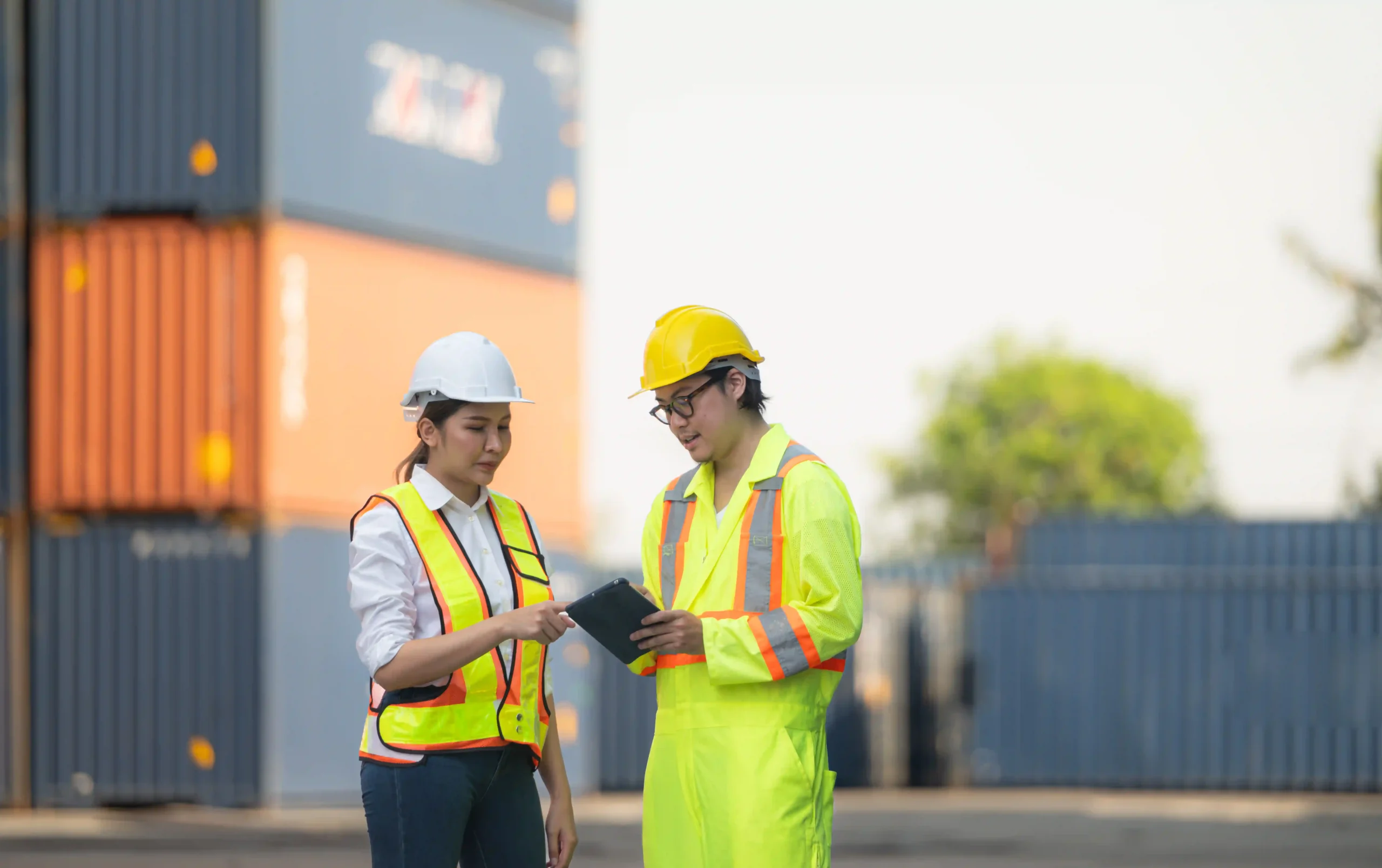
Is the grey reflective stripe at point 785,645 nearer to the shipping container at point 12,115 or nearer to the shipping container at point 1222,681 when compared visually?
the shipping container at point 12,115

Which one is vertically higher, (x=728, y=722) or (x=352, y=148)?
(x=352, y=148)

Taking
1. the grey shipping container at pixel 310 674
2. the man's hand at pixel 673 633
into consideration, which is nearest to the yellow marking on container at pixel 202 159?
the grey shipping container at pixel 310 674

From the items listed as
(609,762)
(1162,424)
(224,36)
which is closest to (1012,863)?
(609,762)

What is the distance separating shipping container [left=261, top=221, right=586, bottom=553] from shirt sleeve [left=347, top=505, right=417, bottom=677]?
10420mm

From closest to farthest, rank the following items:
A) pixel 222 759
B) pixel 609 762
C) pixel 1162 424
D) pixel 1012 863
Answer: pixel 1012 863, pixel 222 759, pixel 609 762, pixel 1162 424

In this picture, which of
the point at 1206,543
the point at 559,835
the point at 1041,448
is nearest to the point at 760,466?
the point at 559,835

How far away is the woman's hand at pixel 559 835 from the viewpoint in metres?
4.52

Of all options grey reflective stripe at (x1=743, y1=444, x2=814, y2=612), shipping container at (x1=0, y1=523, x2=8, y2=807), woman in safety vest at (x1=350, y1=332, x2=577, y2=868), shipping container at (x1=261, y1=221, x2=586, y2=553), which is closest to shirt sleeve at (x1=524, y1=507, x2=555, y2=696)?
woman in safety vest at (x1=350, y1=332, x2=577, y2=868)

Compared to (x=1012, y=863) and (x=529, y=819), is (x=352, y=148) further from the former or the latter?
(x=529, y=819)

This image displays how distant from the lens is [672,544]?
444 cm

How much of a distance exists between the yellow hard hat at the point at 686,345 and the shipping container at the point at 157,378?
1153 centimetres

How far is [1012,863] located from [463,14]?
935 centimetres

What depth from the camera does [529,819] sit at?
4.36 meters

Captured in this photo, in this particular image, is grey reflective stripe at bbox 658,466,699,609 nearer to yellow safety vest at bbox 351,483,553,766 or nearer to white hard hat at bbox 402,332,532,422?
yellow safety vest at bbox 351,483,553,766
